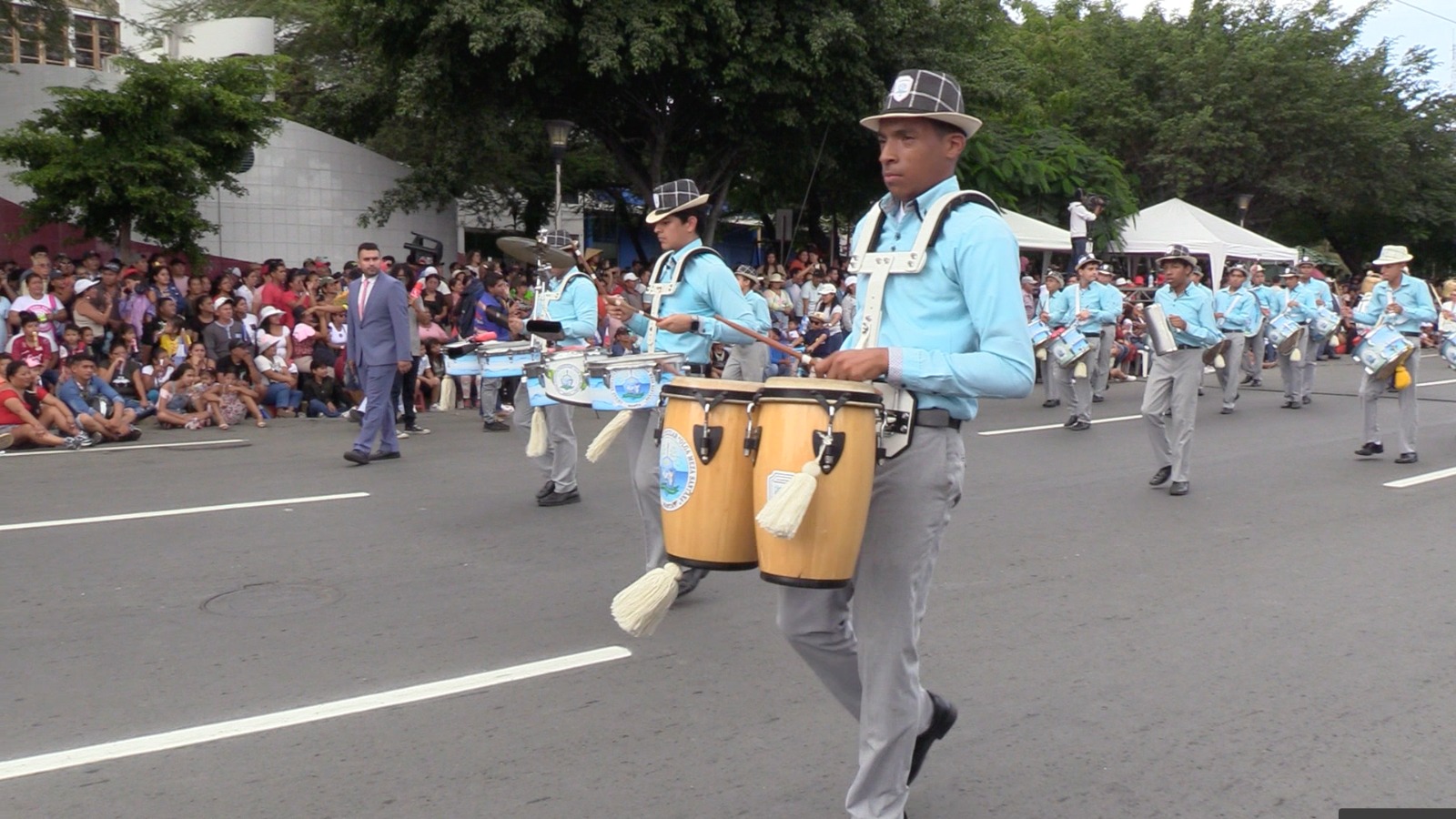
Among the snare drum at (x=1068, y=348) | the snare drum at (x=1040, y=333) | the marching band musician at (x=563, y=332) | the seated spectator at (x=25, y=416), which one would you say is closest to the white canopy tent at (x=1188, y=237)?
the snare drum at (x=1040, y=333)

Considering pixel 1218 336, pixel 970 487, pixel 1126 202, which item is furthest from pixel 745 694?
pixel 1126 202

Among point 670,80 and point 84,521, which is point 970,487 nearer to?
point 84,521

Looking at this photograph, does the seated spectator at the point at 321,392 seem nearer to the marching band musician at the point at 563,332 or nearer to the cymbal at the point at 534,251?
the marching band musician at the point at 563,332

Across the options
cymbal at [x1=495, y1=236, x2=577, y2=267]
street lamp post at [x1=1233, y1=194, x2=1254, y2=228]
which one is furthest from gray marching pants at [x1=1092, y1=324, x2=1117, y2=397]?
street lamp post at [x1=1233, y1=194, x2=1254, y2=228]

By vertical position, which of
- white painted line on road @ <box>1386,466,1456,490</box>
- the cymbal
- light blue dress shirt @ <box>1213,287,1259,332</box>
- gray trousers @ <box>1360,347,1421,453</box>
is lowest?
white painted line on road @ <box>1386,466,1456,490</box>

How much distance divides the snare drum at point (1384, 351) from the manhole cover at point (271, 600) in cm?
953

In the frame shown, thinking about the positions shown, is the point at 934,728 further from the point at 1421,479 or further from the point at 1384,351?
the point at 1384,351

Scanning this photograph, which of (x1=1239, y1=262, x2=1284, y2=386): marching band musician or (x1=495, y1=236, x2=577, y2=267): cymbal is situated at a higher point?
(x1=495, y1=236, x2=577, y2=267): cymbal

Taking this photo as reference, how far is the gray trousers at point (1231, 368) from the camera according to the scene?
1614 centimetres

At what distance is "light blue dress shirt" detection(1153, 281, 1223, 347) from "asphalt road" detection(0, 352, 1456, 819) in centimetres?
139

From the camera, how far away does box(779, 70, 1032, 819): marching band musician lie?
11.5ft

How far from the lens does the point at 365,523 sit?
28.4ft

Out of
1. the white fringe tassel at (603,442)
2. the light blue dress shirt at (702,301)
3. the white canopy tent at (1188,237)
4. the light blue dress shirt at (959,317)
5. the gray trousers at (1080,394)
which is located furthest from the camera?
the white canopy tent at (1188,237)

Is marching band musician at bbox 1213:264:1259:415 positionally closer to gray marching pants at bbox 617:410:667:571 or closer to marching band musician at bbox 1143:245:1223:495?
marching band musician at bbox 1143:245:1223:495
